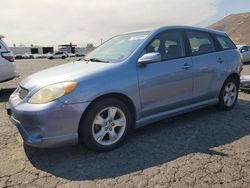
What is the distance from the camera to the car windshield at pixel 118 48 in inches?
180

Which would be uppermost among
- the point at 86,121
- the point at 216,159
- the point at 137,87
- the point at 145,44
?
the point at 145,44

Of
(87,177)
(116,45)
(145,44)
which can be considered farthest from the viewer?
(116,45)

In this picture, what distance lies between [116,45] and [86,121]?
176 cm

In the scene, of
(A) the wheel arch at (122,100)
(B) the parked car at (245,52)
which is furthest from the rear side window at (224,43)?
(B) the parked car at (245,52)

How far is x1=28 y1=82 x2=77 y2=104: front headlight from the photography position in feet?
12.2

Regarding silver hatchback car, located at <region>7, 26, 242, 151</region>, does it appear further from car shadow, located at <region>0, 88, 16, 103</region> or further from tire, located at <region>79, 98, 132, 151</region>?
car shadow, located at <region>0, 88, 16, 103</region>

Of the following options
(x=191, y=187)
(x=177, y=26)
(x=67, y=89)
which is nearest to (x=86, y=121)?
(x=67, y=89)

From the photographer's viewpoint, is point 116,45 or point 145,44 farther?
point 116,45

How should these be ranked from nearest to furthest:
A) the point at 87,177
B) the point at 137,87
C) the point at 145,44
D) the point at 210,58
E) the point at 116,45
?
the point at 87,177 < the point at 137,87 < the point at 145,44 < the point at 116,45 < the point at 210,58

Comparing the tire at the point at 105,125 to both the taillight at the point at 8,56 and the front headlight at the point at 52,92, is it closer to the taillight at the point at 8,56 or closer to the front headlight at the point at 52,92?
the front headlight at the point at 52,92

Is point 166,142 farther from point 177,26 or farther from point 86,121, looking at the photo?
point 177,26

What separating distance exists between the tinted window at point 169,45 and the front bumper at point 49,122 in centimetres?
163

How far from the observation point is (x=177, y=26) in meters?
5.27

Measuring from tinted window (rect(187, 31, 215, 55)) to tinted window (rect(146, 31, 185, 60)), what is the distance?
278 mm
